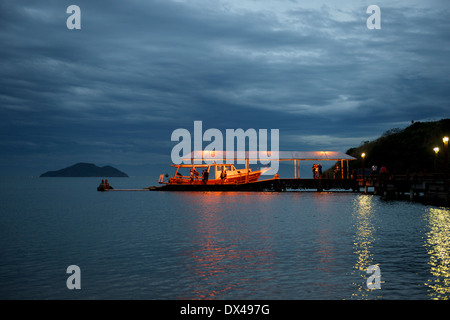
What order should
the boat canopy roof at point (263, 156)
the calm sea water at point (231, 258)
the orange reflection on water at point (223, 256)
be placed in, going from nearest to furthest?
1. the calm sea water at point (231, 258)
2. the orange reflection on water at point (223, 256)
3. the boat canopy roof at point (263, 156)

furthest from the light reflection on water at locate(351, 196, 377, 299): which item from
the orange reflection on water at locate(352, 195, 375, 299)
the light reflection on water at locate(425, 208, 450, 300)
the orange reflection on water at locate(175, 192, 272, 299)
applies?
the orange reflection on water at locate(175, 192, 272, 299)

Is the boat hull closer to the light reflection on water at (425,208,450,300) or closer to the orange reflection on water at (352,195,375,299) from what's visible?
the orange reflection on water at (352,195,375,299)

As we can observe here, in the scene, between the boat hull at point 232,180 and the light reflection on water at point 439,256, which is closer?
the light reflection on water at point 439,256

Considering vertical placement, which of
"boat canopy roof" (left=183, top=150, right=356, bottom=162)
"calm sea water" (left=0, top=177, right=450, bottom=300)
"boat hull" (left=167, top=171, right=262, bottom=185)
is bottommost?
"calm sea water" (left=0, top=177, right=450, bottom=300)

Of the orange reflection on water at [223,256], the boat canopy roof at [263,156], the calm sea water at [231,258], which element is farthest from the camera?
the boat canopy roof at [263,156]

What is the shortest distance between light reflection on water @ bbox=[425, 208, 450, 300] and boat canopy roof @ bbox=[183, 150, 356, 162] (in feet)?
137

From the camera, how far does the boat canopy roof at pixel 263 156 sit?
249ft

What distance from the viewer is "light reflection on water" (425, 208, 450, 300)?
14.9 meters

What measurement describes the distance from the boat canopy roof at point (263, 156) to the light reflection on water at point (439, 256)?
137 ft

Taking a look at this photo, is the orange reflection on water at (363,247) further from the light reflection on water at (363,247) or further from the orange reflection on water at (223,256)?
the orange reflection on water at (223,256)

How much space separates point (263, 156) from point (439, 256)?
190 feet

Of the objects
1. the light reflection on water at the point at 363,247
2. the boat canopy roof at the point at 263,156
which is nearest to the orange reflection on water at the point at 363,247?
the light reflection on water at the point at 363,247

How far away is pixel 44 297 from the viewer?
1476 cm
